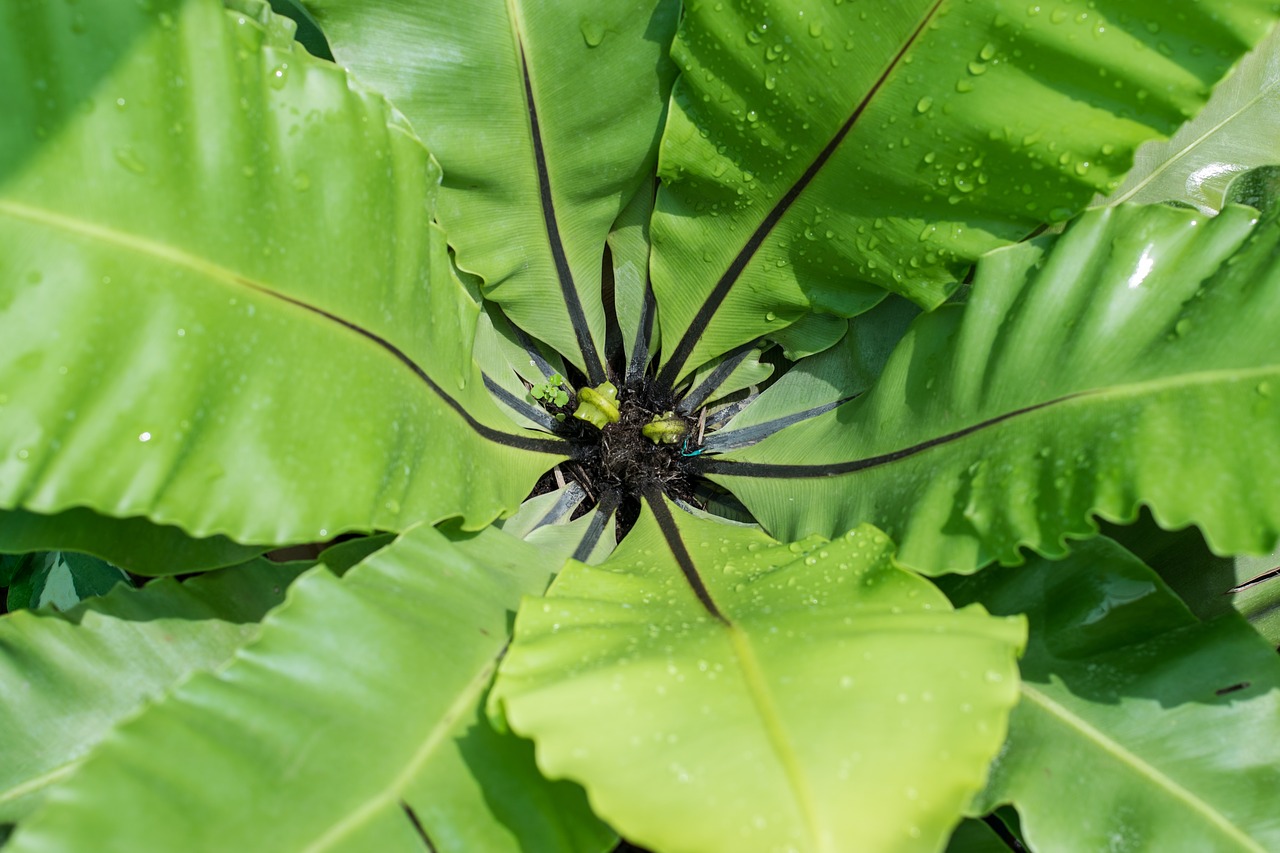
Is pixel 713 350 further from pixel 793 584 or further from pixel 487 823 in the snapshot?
pixel 487 823

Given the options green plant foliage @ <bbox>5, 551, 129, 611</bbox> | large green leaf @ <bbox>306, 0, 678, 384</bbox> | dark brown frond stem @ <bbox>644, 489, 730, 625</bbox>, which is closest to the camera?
dark brown frond stem @ <bbox>644, 489, 730, 625</bbox>

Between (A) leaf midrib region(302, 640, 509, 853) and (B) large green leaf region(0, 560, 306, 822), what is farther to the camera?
(B) large green leaf region(0, 560, 306, 822)

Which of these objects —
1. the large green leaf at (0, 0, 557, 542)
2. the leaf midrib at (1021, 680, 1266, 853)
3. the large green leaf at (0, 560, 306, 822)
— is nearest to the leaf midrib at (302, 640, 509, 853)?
the large green leaf at (0, 0, 557, 542)

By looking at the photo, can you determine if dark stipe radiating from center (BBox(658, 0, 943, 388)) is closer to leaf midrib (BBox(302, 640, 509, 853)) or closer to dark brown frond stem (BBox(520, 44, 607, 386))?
dark brown frond stem (BBox(520, 44, 607, 386))

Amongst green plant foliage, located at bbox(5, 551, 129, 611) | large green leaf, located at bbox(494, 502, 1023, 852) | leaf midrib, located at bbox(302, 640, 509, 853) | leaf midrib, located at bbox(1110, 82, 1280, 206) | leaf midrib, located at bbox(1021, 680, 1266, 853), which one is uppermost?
leaf midrib, located at bbox(1110, 82, 1280, 206)

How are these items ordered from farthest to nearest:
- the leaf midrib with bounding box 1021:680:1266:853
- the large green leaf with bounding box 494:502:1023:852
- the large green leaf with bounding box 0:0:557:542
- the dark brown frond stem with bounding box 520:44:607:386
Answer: the dark brown frond stem with bounding box 520:44:607:386
the leaf midrib with bounding box 1021:680:1266:853
the large green leaf with bounding box 0:0:557:542
the large green leaf with bounding box 494:502:1023:852

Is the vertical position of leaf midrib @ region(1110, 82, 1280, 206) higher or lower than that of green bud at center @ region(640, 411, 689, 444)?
higher

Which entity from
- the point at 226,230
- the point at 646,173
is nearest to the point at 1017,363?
the point at 646,173

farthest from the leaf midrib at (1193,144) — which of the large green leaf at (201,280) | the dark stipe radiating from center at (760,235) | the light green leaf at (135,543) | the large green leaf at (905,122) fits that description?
the light green leaf at (135,543)
